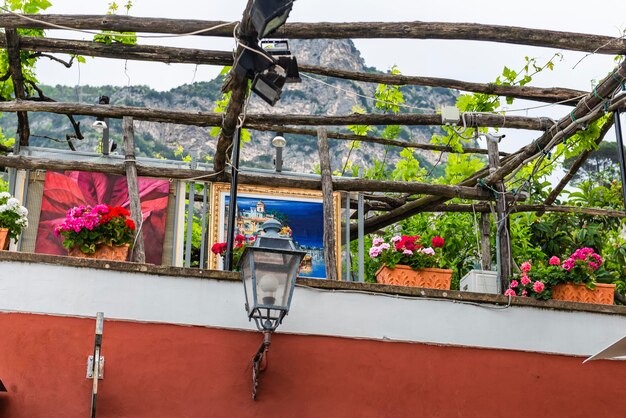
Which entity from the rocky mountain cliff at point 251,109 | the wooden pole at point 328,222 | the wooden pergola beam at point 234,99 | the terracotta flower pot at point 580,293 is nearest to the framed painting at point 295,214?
the wooden pole at point 328,222

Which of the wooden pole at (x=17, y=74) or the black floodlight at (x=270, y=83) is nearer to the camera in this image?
the black floodlight at (x=270, y=83)

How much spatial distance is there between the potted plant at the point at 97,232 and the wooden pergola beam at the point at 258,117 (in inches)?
71.0

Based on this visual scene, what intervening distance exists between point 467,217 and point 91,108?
6.45 meters

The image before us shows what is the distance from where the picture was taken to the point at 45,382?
21.8ft

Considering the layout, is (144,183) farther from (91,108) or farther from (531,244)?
(531,244)

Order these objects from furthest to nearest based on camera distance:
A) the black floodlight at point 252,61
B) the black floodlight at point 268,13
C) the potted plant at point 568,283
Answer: the potted plant at point 568,283 → the black floodlight at point 252,61 → the black floodlight at point 268,13

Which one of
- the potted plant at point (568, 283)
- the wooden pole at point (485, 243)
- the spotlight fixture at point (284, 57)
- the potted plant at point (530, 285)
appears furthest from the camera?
the wooden pole at point (485, 243)

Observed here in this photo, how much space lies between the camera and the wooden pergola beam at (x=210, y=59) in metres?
8.32

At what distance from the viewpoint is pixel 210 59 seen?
26.7 feet

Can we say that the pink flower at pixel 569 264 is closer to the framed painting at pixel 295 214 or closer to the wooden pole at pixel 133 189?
the framed painting at pixel 295 214

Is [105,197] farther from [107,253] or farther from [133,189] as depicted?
[107,253]

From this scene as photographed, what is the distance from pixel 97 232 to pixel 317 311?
1.90 metres

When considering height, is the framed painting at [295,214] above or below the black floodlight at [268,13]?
below

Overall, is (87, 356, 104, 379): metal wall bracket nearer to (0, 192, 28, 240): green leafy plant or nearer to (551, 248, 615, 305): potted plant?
(0, 192, 28, 240): green leafy plant
